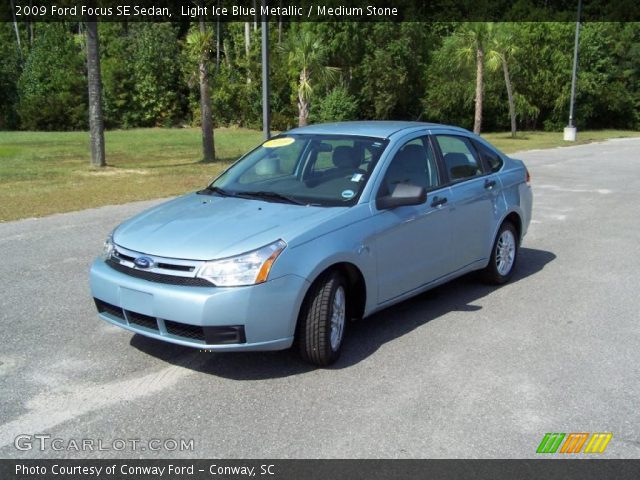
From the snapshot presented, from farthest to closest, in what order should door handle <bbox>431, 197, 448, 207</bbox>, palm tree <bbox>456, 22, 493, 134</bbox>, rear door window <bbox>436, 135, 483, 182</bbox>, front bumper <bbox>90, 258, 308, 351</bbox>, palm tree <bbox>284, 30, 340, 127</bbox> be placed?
palm tree <bbox>456, 22, 493, 134</bbox> < palm tree <bbox>284, 30, 340, 127</bbox> < rear door window <bbox>436, 135, 483, 182</bbox> < door handle <bbox>431, 197, 448, 207</bbox> < front bumper <bbox>90, 258, 308, 351</bbox>

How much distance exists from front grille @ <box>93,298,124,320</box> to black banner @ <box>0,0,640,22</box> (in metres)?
Answer: 45.9

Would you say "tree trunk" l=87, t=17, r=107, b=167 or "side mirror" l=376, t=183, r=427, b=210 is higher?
"tree trunk" l=87, t=17, r=107, b=167

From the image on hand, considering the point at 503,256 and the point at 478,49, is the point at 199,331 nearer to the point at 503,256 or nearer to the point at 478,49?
the point at 503,256

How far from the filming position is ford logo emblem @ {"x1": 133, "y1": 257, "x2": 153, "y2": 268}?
4320 millimetres

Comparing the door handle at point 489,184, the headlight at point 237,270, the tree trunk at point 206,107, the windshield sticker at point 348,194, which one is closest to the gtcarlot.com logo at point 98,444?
the headlight at point 237,270

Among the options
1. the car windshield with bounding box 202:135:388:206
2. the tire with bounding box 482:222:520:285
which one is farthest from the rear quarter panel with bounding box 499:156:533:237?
the car windshield with bounding box 202:135:388:206

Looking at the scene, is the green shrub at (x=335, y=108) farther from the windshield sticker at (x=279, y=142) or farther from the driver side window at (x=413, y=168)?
the driver side window at (x=413, y=168)

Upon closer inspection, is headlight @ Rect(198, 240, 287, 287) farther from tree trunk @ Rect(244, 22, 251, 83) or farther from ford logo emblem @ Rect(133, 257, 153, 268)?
tree trunk @ Rect(244, 22, 251, 83)

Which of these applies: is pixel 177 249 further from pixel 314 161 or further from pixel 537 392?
pixel 537 392

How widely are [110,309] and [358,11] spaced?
46860mm

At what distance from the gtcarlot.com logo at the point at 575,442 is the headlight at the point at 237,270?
1.84 m

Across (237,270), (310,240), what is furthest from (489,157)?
(237,270)

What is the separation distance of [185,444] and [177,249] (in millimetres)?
1236

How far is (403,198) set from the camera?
16.5 ft
